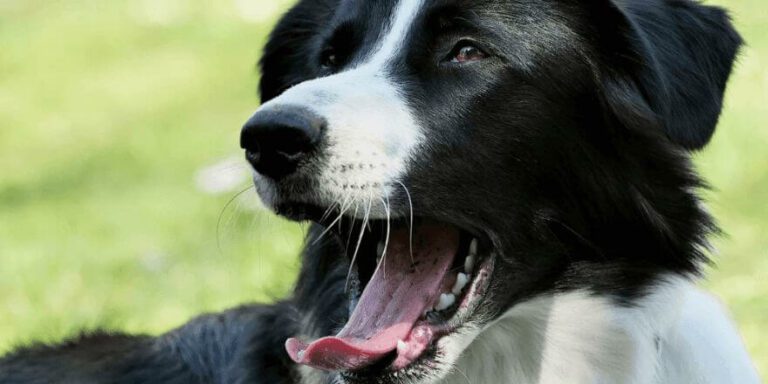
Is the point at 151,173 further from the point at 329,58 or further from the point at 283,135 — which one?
the point at 283,135

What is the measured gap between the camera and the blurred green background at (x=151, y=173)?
6387mm

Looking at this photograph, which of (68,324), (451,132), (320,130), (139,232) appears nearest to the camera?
(320,130)

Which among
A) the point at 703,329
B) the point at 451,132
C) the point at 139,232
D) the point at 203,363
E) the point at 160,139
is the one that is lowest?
the point at 160,139

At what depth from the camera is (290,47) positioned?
3.96 metres

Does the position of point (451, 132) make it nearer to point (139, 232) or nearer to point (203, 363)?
point (203, 363)

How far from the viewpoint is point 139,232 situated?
8266 mm

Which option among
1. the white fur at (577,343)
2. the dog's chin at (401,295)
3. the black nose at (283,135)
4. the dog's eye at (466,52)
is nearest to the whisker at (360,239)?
the dog's chin at (401,295)

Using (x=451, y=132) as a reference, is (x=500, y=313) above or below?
below

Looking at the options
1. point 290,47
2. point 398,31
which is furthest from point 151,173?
point 398,31

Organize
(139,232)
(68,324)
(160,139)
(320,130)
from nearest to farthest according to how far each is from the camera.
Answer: (320,130) → (68,324) → (139,232) → (160,139)

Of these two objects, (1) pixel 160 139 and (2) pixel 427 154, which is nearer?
(2) pixel 427 154

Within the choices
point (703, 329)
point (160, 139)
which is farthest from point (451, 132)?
point (160, 139)

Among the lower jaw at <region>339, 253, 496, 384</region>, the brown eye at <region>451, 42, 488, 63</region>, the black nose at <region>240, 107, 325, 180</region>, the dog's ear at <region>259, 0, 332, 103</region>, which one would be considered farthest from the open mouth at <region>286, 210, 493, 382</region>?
the dog's ear at <region>259, 0, 332, 103</region>

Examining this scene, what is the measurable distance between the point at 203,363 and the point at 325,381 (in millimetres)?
497
